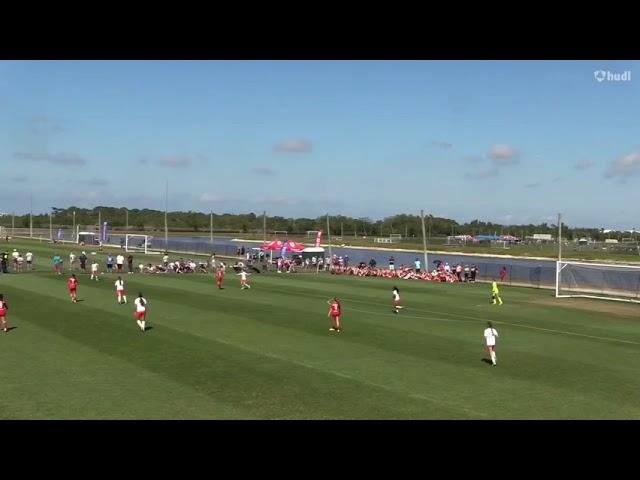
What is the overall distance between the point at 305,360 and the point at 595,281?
105ft

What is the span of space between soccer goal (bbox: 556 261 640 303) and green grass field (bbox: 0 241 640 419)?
656 cm

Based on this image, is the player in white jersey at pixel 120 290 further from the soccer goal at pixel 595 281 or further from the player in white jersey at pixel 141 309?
the soccer goal at pixel 595 281

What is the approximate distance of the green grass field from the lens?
46.1 feet

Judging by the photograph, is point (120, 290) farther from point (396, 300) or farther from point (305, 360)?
point (305, 360)

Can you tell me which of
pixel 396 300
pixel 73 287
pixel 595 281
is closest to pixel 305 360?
Result: pixel 396 300

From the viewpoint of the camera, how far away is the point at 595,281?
44781 millimetres

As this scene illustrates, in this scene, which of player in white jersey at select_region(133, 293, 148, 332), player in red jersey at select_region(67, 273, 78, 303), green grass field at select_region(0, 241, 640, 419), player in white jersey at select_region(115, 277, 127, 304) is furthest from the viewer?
player in red jersey at select_region(67, 273, 78, 303)

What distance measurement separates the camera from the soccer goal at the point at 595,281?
42.8 meters

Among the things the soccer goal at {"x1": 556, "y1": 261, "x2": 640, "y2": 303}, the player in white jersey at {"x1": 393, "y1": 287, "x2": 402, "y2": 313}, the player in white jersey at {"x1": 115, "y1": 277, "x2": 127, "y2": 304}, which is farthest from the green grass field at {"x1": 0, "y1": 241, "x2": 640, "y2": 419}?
the soccer goal at {"x1": 556, "y1": 261, "x2": 640, "y2": 303}

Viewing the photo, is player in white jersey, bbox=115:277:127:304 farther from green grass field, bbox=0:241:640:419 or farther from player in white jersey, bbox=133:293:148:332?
player in white jersey, bbox=133:293:148:332

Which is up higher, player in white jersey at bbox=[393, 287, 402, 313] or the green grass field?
player in white jersey at bbox=[393, 287, 402, 313]
